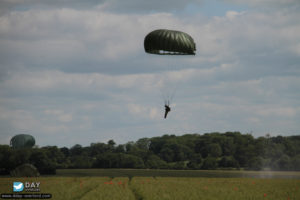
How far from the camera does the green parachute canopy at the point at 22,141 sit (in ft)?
417

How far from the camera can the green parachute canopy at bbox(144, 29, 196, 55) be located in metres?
42.3

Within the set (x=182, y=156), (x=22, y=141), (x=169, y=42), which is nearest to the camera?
(x=169, y=42)

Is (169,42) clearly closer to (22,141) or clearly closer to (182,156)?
(22,141)

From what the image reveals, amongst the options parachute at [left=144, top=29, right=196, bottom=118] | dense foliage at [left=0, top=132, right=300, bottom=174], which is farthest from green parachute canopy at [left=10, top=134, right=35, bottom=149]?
parachute at [left=144, top=29, right=196, bottom=118]

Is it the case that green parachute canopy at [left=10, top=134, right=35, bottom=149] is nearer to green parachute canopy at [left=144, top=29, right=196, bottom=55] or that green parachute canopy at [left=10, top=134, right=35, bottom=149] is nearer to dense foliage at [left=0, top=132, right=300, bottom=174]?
dense foliage at [left=0, top=132, right=300, bottom=174]

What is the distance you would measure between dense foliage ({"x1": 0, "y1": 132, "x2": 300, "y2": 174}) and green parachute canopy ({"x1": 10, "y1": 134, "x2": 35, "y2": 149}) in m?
5.80

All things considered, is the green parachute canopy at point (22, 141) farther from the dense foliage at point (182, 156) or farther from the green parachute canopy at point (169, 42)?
the green parachute canopy at point (169, 42)

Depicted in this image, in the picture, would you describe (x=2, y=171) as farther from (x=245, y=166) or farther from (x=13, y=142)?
(x=245, y=166)

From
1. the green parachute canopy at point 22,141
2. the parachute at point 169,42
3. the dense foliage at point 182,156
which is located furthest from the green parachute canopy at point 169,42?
the green parachute canopy at point 22,141

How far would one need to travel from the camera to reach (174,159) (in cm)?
15912

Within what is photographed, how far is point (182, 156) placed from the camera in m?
157

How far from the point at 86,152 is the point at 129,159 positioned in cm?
5282

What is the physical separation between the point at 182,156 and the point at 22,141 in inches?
2269

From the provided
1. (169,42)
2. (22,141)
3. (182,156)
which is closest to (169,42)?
(169,42)
